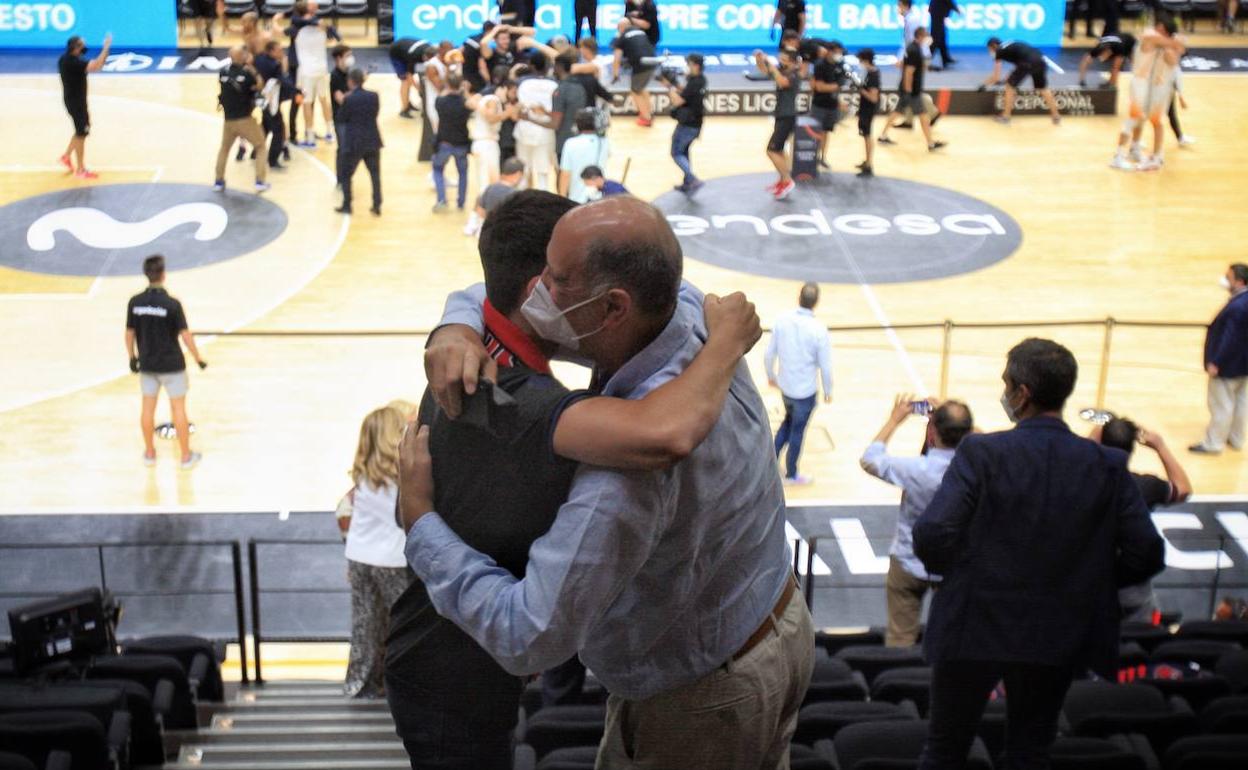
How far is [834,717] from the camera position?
5.74 meters

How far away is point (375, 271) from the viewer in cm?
1623

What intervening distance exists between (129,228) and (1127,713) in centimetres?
1409

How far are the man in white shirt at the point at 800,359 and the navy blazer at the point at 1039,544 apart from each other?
6814 millimetres

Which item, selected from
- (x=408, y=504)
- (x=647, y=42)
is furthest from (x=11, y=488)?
(x=647, y=42)

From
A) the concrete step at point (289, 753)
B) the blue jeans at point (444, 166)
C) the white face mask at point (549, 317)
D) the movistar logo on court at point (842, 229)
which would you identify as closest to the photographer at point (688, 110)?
the movistar logo on court at point (842, 229)

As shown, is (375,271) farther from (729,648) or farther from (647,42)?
(729,648)

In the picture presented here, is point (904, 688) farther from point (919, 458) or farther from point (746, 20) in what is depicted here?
point (746, 20)

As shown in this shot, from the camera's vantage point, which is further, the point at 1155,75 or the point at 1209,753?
the point at 1155,75

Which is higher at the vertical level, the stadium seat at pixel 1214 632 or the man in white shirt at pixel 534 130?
the man in white shirt at pixel 534 130

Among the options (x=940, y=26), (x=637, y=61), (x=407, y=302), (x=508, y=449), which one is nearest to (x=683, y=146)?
(x=407, y=302)

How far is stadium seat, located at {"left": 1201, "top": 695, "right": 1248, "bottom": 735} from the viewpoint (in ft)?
18.3

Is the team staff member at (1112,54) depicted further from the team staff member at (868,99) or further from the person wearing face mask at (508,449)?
the person wearing face mask at (508,449)

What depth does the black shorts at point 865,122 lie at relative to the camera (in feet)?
65.0

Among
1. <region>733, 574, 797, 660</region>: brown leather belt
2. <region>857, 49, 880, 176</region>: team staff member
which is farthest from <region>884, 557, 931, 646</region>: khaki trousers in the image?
<region>857, 49, 880, 176</region>: team staff member
